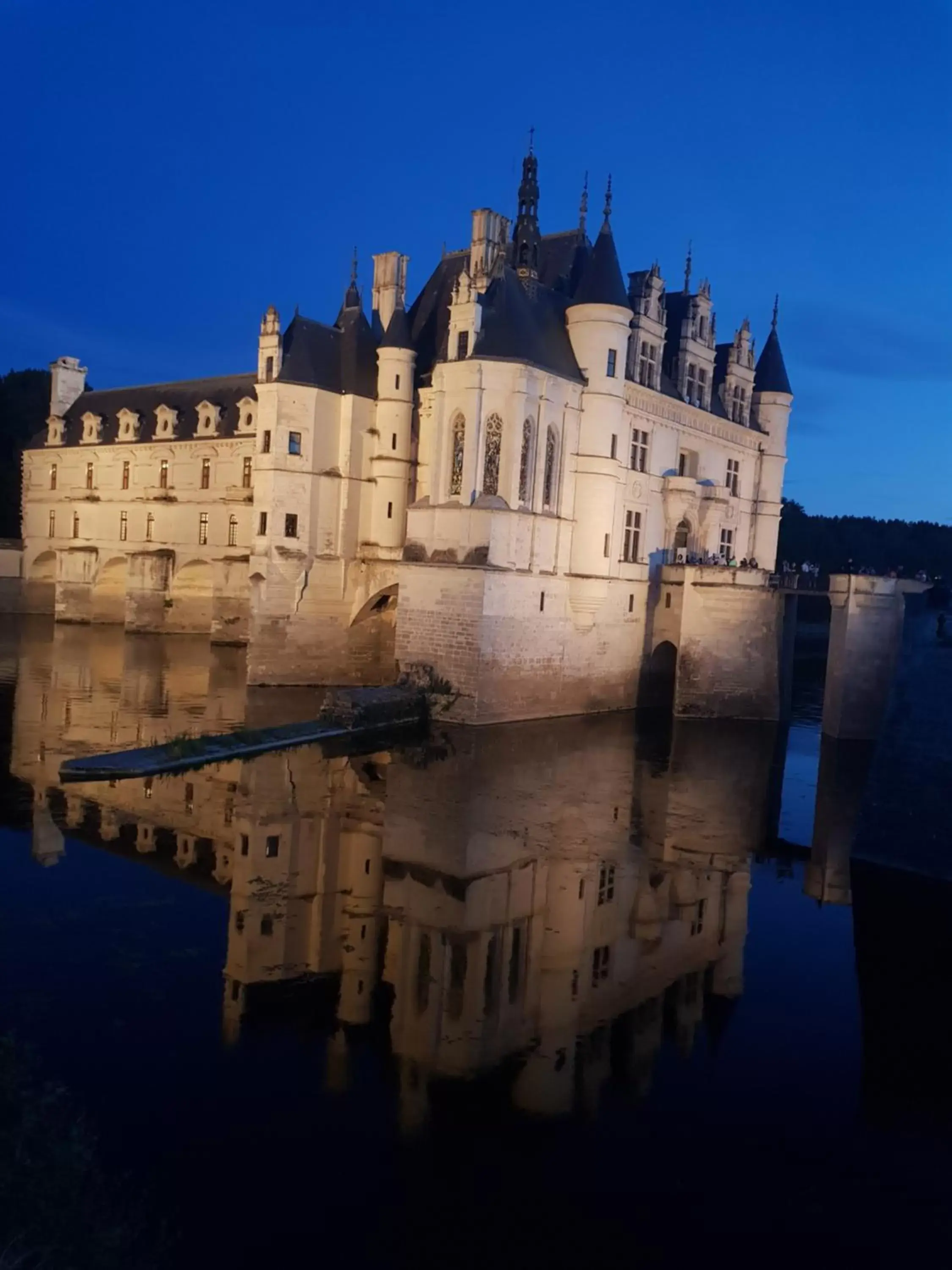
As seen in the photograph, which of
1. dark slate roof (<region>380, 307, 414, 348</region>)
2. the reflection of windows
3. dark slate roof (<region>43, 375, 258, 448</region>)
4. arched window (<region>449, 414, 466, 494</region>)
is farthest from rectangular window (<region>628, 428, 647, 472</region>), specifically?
the reflection of windows

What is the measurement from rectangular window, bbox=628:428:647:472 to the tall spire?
18.6 ft

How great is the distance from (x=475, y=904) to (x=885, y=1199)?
6.49 m

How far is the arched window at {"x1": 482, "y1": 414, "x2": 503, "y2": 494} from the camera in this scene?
2500 cm

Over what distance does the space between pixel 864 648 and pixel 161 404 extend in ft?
100

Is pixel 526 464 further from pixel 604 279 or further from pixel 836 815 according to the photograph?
pixel 836 815

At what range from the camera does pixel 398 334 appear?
2958cm

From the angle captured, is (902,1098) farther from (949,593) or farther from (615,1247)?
(949,593)

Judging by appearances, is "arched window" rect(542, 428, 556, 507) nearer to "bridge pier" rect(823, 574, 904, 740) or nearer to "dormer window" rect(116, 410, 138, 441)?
"bridge pier" rect(823, 574, 904, 740)

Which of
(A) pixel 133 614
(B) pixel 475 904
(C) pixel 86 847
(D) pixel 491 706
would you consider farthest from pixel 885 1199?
(A) pixel 133 614

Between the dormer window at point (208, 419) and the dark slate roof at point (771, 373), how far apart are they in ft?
69.8

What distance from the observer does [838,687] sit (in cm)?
2714

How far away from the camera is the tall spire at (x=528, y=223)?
2969cm

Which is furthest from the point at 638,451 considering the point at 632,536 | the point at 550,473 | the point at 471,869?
the point at 471,869

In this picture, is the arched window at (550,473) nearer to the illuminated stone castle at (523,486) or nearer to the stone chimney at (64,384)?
the illuminated stone castle at (523,486)
